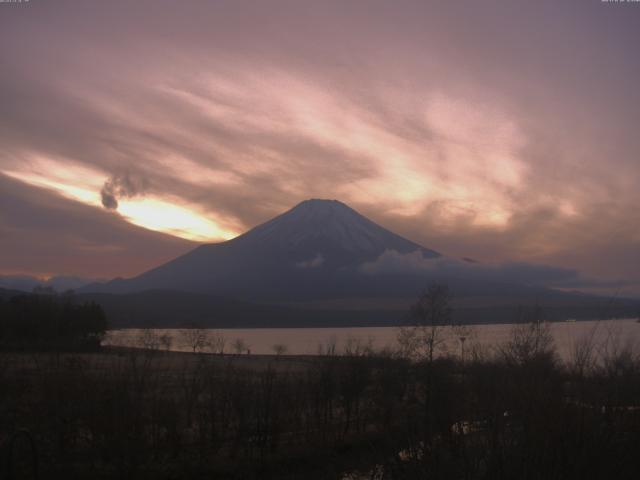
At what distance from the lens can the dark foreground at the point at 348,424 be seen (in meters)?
5.22

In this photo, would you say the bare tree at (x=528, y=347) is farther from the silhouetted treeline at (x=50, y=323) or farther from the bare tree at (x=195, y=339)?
the bare tree at (x=195, y=339)

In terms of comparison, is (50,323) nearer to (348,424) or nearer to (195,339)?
(195,339)

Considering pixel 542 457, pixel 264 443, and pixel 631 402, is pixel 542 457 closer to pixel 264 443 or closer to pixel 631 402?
pixel 631 402

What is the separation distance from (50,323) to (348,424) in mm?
32355

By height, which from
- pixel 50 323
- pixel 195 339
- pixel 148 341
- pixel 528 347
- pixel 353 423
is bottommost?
pixel 195 339

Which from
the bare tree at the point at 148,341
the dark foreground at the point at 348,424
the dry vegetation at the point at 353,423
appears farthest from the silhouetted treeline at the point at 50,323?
the dark foreground at the point at 348,424

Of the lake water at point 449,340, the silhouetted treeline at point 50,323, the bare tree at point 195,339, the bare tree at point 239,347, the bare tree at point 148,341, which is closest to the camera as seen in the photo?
the lake water at point 449,340

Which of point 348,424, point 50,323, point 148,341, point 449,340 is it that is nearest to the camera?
point 348,424

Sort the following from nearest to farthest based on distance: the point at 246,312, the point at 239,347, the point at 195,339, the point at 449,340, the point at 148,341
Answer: the point at 148,341, the point at 449,340, the point at 239,347, the point at 195,339, the point at 246,312

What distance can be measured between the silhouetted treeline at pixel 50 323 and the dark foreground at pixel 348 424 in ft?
67.5

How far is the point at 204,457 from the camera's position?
13.9 metres

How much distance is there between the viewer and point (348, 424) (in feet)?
57.0

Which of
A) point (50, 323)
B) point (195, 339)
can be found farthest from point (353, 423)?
point (195, 339)

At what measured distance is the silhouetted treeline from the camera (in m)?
38.5
